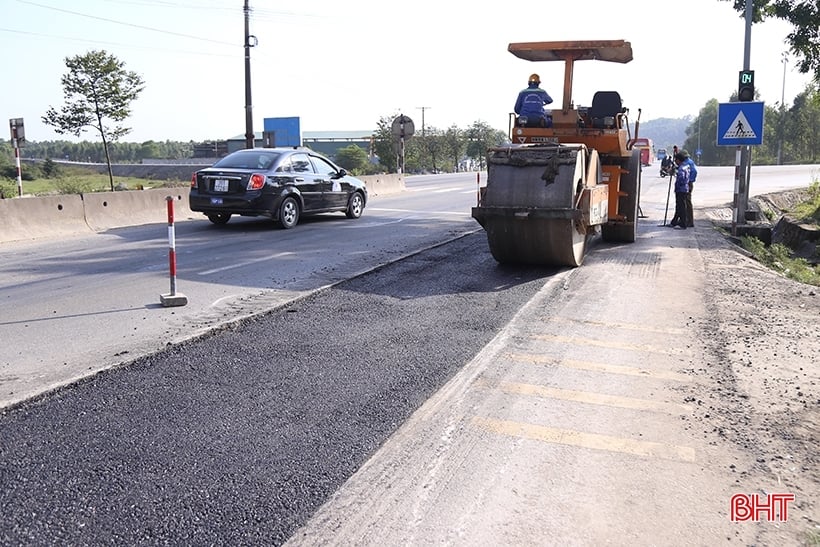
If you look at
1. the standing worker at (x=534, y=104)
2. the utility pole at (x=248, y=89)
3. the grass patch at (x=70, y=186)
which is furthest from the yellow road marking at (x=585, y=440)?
the utility pole at (x=248, y=89)

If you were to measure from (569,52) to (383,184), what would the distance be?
660 inches

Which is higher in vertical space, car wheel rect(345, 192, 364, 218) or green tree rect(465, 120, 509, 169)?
green tree rect(465, 120, 509, 169)

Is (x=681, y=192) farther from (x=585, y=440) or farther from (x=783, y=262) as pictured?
(x=585, y=440)

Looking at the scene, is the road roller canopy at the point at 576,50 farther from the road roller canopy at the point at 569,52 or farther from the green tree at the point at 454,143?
the green tree at the point at 454,143

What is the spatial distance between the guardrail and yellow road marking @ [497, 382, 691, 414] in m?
10.8

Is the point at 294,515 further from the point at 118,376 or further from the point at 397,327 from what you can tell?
the point at 397,327

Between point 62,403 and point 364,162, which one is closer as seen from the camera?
point 62,403

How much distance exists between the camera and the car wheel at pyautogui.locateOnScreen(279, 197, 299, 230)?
1434cm

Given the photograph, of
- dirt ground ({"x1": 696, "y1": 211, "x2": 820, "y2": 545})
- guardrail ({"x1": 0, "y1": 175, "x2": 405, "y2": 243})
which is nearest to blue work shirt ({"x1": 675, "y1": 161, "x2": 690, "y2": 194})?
dirt ground ({"x1": 696, "y1": 211, "x2": 820, "y2": 545})

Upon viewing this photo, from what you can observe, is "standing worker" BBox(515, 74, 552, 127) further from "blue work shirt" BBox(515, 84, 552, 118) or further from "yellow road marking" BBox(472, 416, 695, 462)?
"yellow road marking" BBox(472, 416, 695, 462)

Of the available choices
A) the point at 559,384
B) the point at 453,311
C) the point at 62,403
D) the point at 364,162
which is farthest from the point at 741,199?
the point at 364,162

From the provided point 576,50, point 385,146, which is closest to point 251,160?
point 576,50

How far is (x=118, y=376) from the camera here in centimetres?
526

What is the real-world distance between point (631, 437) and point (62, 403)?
3669 mm
